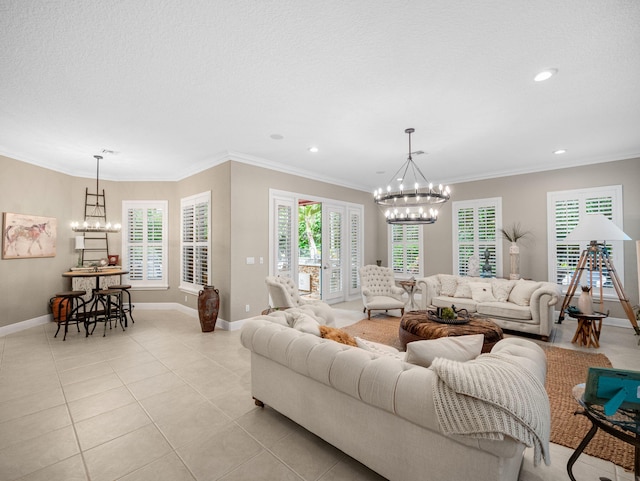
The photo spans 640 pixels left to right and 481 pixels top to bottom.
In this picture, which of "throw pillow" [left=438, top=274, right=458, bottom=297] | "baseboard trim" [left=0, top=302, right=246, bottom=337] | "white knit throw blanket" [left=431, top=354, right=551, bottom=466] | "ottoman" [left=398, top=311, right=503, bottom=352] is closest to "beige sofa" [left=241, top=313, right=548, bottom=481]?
"white knit throw blanket" [left=431, top=354, right=551, bottom=466]

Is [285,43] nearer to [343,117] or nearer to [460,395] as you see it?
[343,117]

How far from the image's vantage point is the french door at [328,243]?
18.7ft

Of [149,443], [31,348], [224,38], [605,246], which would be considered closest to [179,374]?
[149,443]

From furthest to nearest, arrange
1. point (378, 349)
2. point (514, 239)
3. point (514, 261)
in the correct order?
1. point (514, 239)
2. point (514, 261)
3. point (378, 349)

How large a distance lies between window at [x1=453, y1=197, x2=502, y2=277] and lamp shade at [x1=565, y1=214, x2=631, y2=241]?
181cm

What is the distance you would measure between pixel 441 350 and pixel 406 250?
6125mm

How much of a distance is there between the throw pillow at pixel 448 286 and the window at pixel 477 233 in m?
1.30

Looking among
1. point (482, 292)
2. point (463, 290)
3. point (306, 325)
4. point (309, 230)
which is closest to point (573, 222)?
point (482, 292)

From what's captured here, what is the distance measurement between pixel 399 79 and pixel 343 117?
966 millimetres

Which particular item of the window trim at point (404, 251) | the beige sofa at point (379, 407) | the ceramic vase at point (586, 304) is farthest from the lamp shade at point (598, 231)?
the beige sofa at point (379, 407)

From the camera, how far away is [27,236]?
510 centimetres

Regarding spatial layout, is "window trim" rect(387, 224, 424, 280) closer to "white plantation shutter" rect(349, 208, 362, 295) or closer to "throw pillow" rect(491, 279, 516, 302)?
"white plantation shutter" rect(349, 208, 362, 295)

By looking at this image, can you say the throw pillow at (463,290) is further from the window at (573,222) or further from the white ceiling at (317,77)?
the white ceiling at (317,77)

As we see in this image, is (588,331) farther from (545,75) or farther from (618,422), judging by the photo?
(545,75)
